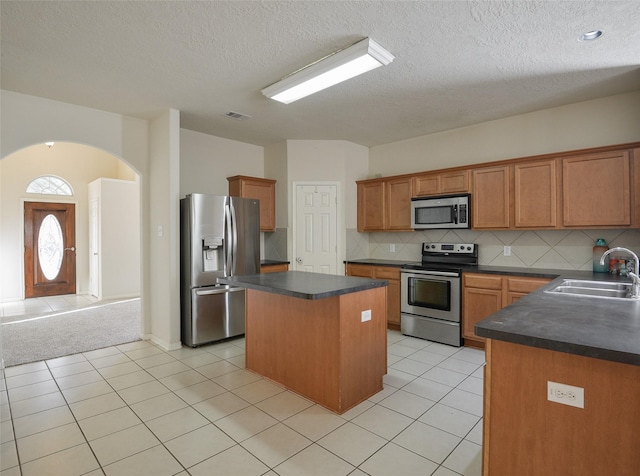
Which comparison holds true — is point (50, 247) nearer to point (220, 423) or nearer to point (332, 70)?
point (220, 423)

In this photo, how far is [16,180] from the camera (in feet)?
22.9

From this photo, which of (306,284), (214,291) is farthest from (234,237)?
(306,284)

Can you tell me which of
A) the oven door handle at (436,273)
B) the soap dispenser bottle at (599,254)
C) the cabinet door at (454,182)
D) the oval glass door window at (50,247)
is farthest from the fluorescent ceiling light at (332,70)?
the oval glass door window at (50,247)

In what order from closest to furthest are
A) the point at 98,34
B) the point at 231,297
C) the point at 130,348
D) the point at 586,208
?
the point at 98,34
the point at 586,208
the point at 130,348
the point at 231,297

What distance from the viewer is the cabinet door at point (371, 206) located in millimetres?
5231

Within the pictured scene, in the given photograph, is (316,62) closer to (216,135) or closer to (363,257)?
(216,135)

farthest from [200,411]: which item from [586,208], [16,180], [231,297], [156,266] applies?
[16,180]

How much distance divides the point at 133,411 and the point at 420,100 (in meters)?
3.96

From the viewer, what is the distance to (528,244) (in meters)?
4.14

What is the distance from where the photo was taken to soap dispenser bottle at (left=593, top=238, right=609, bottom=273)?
358 centimetres

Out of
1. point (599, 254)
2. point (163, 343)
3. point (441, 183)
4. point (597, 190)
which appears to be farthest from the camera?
point (441, 183)

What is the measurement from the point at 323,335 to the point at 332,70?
217 cm

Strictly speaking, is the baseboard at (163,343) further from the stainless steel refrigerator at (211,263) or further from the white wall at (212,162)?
the white wall at (212,162)

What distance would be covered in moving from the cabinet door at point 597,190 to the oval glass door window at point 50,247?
9264 millimetres
